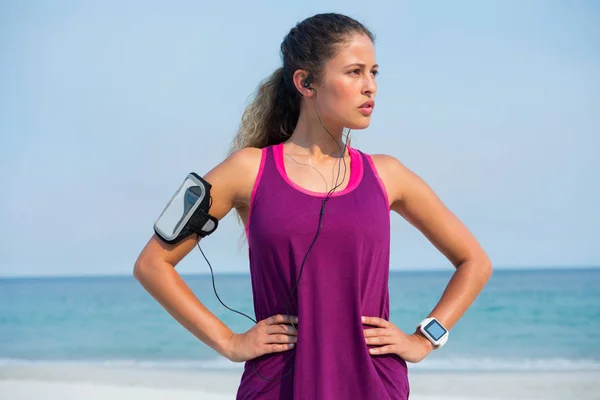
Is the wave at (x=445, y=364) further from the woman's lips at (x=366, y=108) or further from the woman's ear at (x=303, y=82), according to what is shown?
the woman's lips at (x=366, y=108)

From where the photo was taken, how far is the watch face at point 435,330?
2752mm

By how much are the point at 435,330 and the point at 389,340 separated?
0.25m

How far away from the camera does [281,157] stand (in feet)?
8.87

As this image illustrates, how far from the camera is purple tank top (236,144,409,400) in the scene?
2477 mm

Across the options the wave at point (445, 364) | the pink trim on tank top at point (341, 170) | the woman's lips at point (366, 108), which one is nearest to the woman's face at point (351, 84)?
the woman's lips at point (366, 108)

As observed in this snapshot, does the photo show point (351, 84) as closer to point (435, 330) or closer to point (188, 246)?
point (188, 246)

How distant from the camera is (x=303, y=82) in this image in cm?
273

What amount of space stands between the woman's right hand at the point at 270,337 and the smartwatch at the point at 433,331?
0.45 m

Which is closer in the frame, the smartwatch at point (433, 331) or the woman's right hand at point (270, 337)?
the woman's right hand at point (270, 337)

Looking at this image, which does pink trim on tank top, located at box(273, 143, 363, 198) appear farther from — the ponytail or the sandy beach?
the sandy beach

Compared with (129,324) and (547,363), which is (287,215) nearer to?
(547,363)

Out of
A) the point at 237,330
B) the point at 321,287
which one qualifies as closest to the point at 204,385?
the point at 237,330

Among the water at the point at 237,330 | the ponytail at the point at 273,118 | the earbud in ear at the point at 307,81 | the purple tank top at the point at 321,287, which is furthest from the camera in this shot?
the water at the point at 237,330

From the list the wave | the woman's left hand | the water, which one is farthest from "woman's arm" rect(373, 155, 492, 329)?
the water
